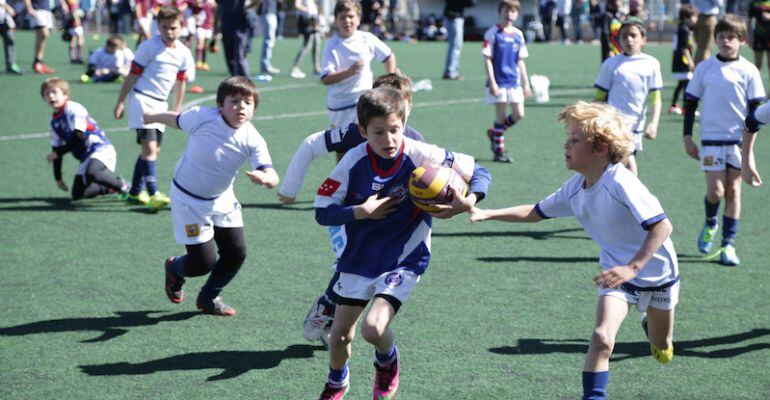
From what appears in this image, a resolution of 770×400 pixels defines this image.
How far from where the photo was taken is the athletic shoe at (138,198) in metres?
10.4

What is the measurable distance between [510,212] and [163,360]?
237 centimetres

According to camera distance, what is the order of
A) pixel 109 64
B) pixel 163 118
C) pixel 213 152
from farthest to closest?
pixel 109 64
pixel 163 118
pixel 213 152

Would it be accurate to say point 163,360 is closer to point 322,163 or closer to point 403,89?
point 403,89

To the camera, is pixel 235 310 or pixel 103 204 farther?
pixel 103 204

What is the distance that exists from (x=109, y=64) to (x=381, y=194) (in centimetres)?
1714

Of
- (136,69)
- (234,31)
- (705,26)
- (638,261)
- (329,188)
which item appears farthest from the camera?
(234,31)

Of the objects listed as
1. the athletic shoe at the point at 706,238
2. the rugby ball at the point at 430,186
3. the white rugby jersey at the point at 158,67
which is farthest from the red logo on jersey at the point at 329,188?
the white rugby jersey at the point at 158,67

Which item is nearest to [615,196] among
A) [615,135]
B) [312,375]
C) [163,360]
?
[615,135]

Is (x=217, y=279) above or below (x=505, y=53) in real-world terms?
below

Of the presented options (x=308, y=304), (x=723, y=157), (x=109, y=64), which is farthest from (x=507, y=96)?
(x=109, y=64)

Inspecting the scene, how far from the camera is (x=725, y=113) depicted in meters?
8.23

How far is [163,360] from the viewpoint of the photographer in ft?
19.6

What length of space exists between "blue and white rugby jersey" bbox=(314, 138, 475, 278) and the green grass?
0.82 meters

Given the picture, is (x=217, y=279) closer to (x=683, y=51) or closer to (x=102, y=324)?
(x=102, y=324)
